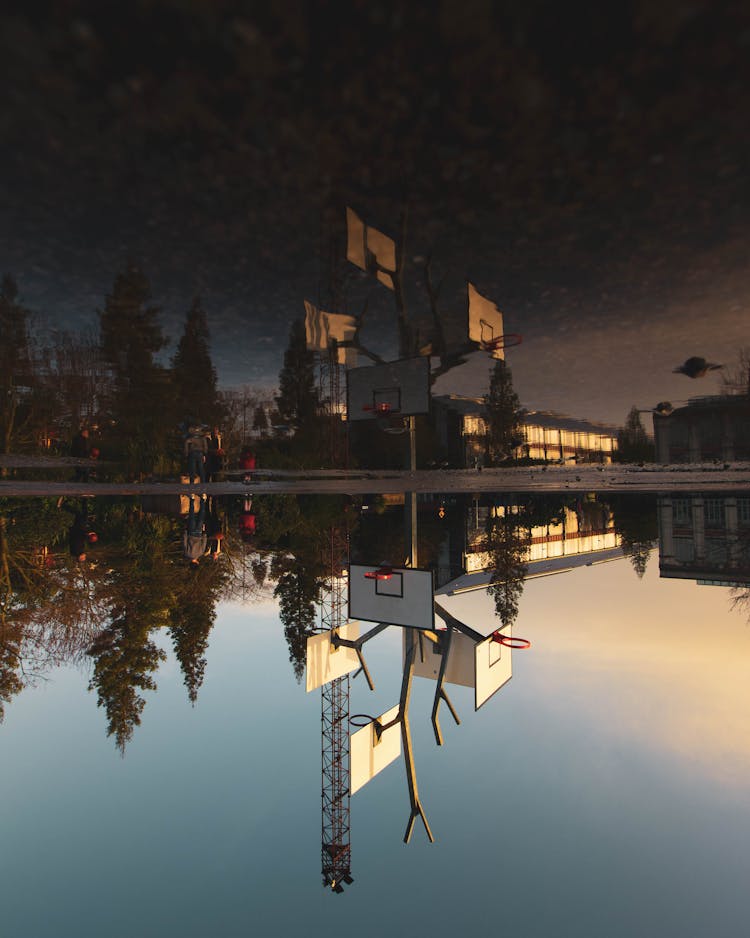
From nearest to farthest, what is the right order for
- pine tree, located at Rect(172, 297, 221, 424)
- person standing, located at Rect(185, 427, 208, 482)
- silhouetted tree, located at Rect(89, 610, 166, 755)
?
silhouetted tree, located at Rect(89, 610, 166, 755) < person standing, located at Rect(185, 427, 208, 482) < pine tree, located at Rect(172, 297, 221, 424)

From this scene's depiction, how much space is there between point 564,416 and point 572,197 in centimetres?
5623

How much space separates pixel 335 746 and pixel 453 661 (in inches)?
29.6

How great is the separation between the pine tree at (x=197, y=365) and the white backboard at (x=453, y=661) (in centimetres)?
3557

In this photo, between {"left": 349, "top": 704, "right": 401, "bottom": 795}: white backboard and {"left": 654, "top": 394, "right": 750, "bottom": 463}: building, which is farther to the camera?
{"left": 654, "top": 394, "right": 750, "bottom": 463}: building

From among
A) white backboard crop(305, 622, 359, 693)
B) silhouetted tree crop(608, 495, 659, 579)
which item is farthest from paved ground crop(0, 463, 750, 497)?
white backboard crop(305, 622, 359, 693)

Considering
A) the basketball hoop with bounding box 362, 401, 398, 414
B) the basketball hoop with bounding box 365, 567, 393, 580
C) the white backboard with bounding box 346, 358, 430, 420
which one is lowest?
the basketball hoop with bounding box 365, 567, 393, 580

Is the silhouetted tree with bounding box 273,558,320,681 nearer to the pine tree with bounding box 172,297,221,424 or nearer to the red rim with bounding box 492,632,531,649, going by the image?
the red rim with bounding box 492,632,531,649

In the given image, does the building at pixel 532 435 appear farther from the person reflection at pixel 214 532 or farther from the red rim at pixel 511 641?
the red rim at pixel 511 641

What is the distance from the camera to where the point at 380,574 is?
3113mm

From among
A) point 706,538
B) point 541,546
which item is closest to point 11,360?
point 541,546

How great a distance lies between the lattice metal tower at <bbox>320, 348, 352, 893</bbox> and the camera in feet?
4.64

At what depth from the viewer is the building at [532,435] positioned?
144 ft

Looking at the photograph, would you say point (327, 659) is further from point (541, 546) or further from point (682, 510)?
point (682, 510)

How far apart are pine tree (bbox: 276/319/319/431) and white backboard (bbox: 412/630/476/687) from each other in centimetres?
4123
